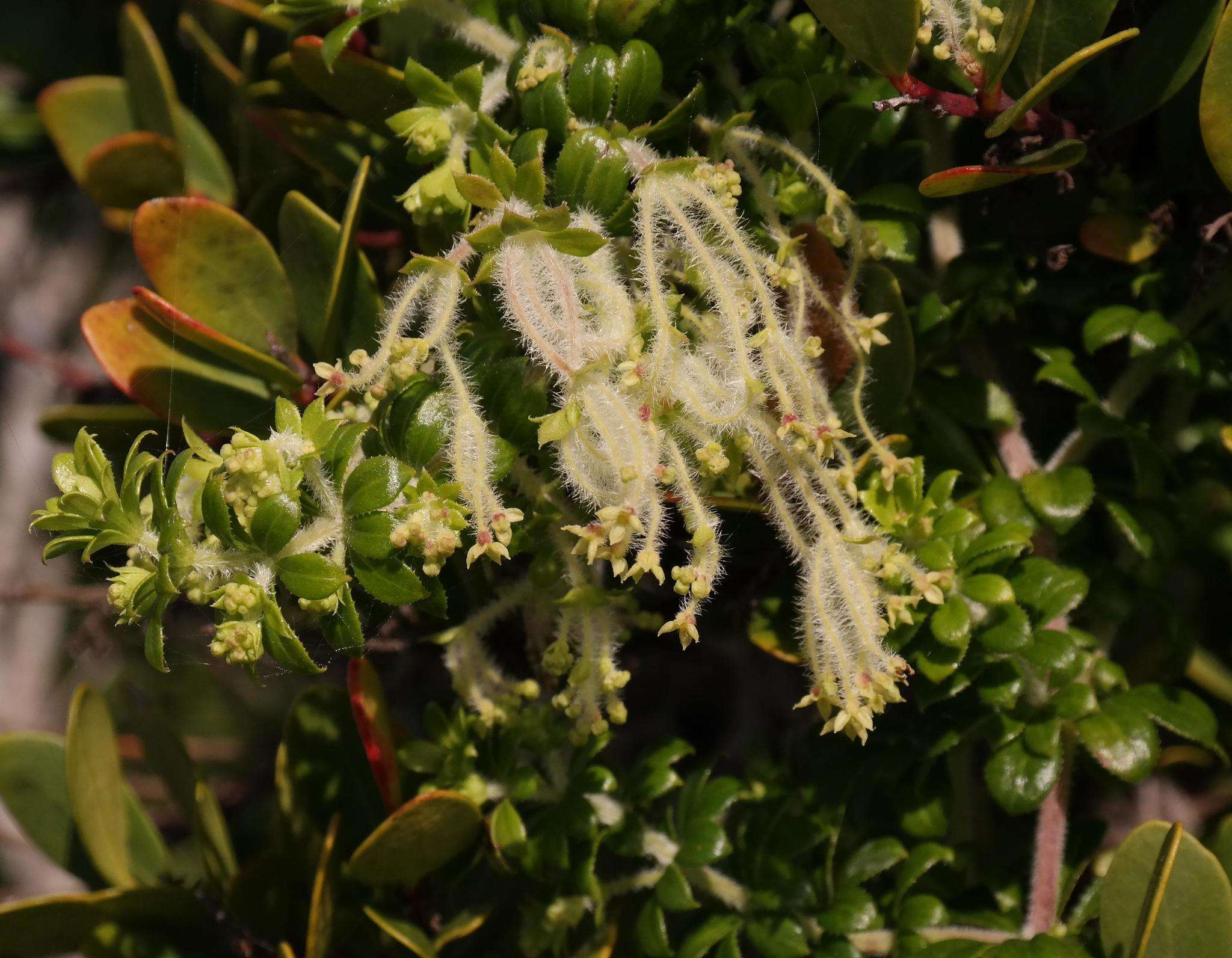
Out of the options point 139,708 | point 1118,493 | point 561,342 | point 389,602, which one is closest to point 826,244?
point 561,342

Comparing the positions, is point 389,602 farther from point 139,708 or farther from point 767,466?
point 139,708

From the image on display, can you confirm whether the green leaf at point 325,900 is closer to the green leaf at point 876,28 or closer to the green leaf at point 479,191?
the green leaf at point 479,191

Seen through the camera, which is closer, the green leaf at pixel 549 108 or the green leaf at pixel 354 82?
the green leaf at pixel 549 108

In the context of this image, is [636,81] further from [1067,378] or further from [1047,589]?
[1047,589]

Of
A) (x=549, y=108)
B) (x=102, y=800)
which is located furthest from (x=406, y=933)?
(x=549, y=108)

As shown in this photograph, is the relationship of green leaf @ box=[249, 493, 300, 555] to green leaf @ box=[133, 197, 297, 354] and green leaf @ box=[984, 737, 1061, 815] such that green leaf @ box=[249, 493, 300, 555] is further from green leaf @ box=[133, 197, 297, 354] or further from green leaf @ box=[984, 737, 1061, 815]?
green leaf @ box=[984, 737, 1061, 815]

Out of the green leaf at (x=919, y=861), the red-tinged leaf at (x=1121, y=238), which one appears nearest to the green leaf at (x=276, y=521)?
the green leaf at (x=919, y=861)
